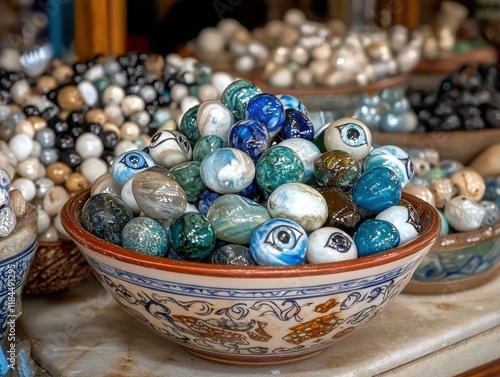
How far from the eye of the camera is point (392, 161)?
92cm

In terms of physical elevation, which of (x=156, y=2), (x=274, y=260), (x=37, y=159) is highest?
(x=274, y=260)

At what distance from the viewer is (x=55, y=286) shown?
3.48 feet

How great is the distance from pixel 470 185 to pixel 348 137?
1.20 feet

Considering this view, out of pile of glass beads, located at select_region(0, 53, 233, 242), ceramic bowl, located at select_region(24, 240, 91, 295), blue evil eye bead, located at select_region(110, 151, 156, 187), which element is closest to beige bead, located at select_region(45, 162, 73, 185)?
A: pile of glass beads, located at select_region(0, 53, 233, 242)

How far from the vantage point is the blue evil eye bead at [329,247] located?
2.61 feet

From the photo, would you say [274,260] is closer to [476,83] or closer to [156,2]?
[476,83]

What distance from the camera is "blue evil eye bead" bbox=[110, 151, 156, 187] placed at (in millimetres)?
896

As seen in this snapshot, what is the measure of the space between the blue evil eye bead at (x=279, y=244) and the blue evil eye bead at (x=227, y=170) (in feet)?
0.21

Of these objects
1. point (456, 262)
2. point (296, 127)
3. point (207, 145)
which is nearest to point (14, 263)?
point (207, 145)

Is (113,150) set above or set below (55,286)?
above

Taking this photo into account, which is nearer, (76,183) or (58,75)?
(76,183)

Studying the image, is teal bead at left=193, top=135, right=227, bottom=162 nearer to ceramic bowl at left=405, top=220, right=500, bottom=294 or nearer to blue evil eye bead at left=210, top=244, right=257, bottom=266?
blue evil eye bead at left=210, top=244, right=257, bottom=266

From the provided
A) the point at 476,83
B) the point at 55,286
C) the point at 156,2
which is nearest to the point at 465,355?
the point at 55,286

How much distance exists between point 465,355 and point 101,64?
73 centimetres
